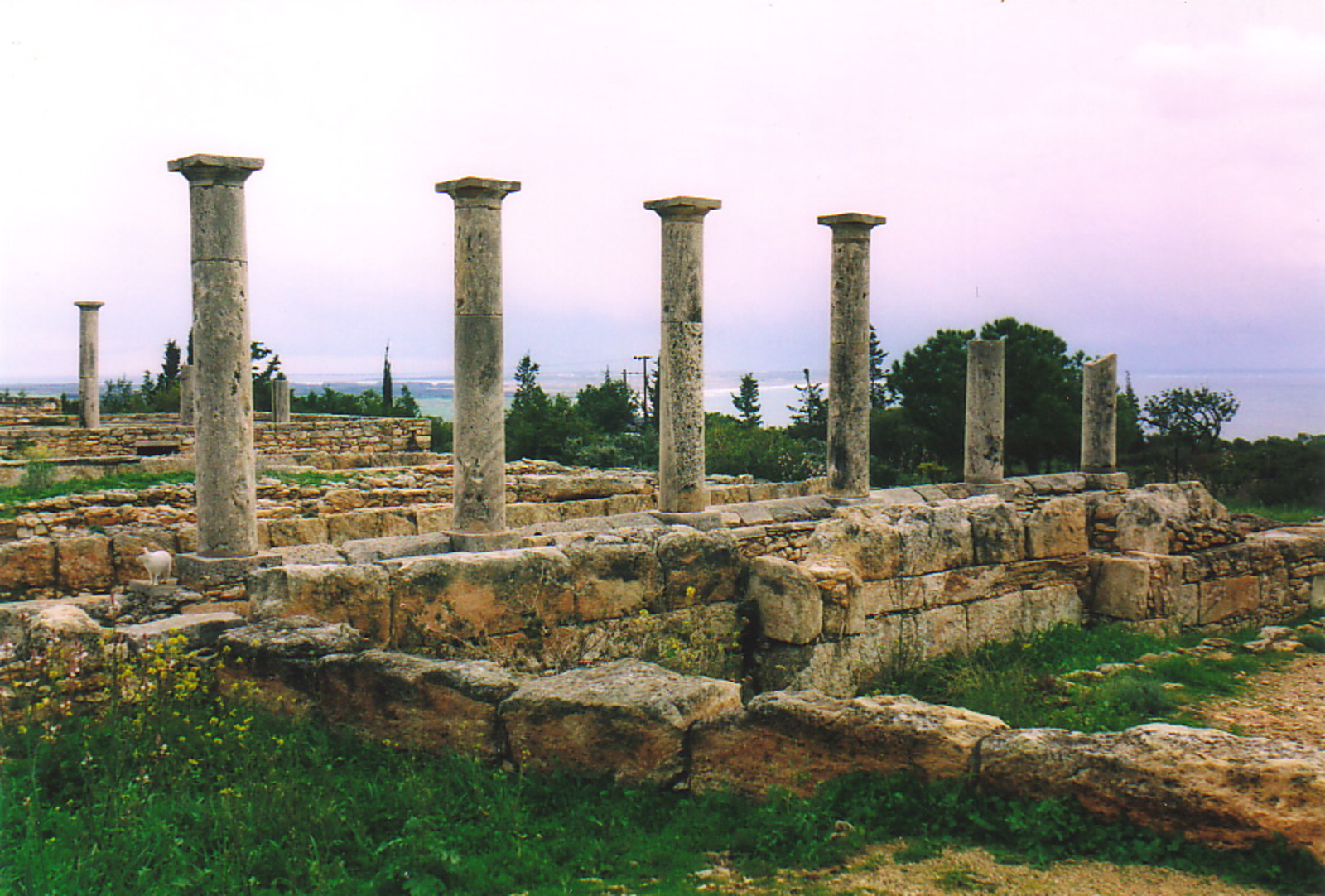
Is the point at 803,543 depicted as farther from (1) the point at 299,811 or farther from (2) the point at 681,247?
(1) the point at 299,811

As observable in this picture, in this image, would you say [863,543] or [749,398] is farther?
[749,398]

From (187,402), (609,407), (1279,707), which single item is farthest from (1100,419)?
(609,407)

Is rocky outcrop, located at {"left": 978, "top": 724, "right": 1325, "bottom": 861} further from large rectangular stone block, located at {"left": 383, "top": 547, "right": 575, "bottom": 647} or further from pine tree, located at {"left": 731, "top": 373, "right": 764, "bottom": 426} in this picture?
pine tree, located at {"left": 731, "top": 373, "right": 764, "bottom": 426}

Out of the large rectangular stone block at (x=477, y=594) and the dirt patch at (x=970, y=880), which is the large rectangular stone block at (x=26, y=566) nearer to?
the large rectangular stone block at (x=477, y=594)

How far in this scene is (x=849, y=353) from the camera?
1427 cm

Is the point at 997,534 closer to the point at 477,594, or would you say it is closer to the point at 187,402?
the point at 477,594

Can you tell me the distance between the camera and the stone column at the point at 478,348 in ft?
35.2

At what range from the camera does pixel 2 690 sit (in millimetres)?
5926

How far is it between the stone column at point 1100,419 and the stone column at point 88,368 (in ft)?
62.6

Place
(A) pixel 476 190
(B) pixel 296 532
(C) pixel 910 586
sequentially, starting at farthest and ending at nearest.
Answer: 1. (B) pixel 296 532
2. (A) pixel 476 190
3. (C) pixel 910 586

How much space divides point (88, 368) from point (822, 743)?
22.8 meters

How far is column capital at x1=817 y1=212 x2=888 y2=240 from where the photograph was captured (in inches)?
553

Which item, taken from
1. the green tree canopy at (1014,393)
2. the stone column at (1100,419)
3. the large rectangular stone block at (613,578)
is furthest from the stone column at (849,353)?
the green tree canopy at (1014,393)

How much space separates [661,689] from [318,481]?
1078 centimetres
